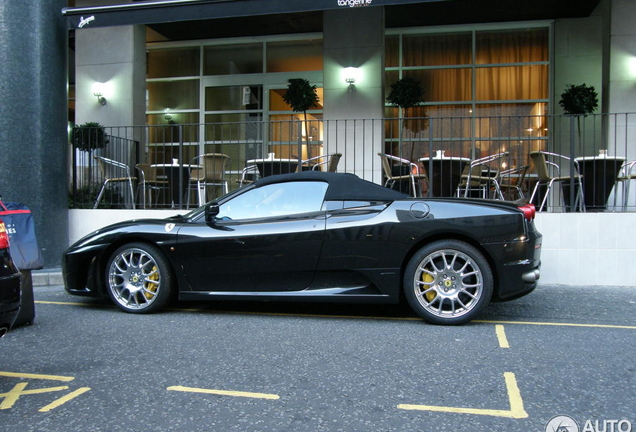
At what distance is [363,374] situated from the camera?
11.9 feet

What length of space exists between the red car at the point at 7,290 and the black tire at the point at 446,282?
9.90 ft

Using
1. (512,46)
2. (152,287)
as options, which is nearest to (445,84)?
(512,46)

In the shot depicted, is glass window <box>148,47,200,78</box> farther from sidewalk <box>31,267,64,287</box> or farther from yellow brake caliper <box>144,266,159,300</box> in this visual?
yellow brake caliper <box>144,266,159,300</box>

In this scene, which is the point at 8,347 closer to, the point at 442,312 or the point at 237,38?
the point at 442,312

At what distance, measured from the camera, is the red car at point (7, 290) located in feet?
10.7

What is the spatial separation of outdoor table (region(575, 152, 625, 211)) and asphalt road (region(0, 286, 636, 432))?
8.62 feet

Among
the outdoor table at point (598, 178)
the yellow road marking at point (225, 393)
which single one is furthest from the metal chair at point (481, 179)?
the yellow road marking at point (225, 393)

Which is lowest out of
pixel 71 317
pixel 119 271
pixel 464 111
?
pixel 71 317

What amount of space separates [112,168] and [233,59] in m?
5.73

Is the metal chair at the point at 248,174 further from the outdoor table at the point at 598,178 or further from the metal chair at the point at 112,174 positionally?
the outdoor table at the point at 598,178

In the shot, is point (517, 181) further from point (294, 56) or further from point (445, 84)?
point (294, 56)

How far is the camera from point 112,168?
9.90 metres

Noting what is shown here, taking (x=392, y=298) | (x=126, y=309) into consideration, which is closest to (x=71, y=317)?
(x=126, y=309)

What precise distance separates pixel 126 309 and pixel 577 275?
544cm
